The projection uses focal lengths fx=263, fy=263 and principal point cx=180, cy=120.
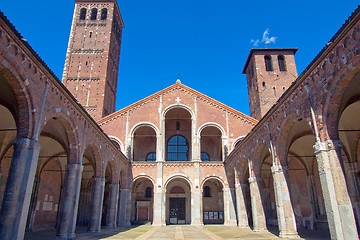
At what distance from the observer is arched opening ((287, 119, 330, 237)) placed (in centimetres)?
A: 1731

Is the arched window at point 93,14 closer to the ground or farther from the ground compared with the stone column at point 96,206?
farther from the ground

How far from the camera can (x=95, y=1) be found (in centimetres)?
3641

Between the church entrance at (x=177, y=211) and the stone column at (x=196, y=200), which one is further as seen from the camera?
the church entrance at (x=177, y=211)

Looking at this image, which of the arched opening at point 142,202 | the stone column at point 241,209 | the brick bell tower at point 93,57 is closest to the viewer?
the stone column at point 241,209

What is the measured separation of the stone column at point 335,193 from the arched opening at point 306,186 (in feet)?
25.4

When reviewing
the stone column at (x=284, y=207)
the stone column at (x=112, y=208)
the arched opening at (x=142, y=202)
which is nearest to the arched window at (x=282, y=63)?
the arched opening at (x=142, y=202)

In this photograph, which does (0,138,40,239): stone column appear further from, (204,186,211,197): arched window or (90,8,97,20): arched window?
(90,8,97,20): arched window

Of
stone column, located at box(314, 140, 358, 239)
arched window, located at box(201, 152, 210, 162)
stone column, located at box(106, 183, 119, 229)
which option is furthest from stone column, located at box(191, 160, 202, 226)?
stone column, located at box(314, 140, 358, 239)

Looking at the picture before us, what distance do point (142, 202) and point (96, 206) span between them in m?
11.1

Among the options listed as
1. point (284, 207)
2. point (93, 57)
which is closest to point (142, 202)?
point (284, 207)

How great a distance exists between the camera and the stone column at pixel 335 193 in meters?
7.88

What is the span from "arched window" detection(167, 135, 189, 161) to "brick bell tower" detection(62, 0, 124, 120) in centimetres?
874

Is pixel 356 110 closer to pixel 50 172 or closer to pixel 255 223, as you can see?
pixel 255 223

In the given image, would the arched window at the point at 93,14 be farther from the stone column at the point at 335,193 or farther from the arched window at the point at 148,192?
the stone column at the point at 335,193
